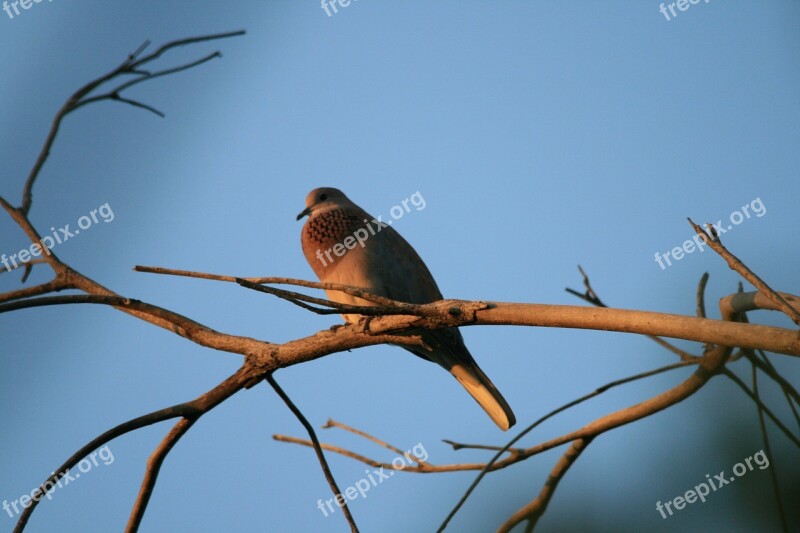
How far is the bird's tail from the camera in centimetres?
423

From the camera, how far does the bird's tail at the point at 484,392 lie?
4.23 meters

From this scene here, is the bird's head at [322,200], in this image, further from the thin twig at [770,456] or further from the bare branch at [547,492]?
the thin twig at [770,456]

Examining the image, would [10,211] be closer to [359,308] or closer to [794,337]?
[359,308]

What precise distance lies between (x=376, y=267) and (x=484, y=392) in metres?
1.01

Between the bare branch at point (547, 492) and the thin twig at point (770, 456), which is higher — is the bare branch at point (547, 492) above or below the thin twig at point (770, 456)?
below

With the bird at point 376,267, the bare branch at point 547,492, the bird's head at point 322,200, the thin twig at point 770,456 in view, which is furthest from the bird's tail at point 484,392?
the thin twig at point 770,456

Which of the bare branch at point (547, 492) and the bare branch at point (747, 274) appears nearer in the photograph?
the bare branch at point (747, 274)

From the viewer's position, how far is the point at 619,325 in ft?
7.38

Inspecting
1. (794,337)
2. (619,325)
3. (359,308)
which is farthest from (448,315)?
(794,337)

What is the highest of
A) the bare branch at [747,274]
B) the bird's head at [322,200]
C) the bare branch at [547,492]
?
the bird's head at [322,200]

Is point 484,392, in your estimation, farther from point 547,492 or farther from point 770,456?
point 770,456

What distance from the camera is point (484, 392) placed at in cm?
437

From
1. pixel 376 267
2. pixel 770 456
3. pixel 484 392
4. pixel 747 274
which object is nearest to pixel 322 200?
pixel 376 267

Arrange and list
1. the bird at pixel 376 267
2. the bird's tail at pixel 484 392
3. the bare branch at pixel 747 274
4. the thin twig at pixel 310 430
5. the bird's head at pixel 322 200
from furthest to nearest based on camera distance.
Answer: the bird's head at pixel 322 200
the bird at pixel 376 267
the bird's tail at pixel 484 392
the thin twig at pixel 310 430
the bare branch at pixel 747 274
